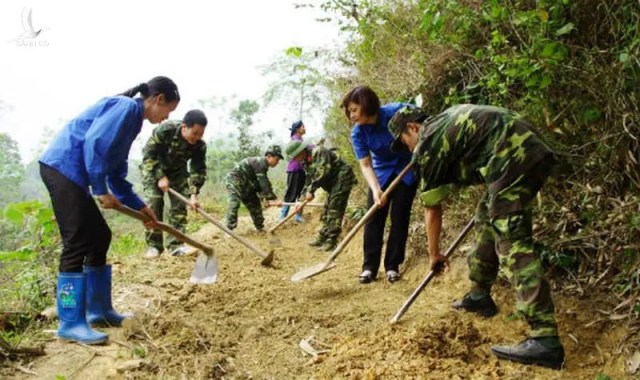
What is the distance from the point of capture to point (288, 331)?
10.9 feet

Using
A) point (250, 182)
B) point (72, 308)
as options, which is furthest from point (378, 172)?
point (250, 182)

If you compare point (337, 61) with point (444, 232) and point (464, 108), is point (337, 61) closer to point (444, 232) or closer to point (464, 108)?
point (444, 232)

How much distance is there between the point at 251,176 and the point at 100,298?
486 cm

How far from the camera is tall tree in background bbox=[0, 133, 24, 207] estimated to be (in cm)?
2003

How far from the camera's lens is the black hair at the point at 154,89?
310cm

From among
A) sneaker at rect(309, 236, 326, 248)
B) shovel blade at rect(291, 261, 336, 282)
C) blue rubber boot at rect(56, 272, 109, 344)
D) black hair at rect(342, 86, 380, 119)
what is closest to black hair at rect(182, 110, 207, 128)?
black hair at rect(342, 86, 380, 119)

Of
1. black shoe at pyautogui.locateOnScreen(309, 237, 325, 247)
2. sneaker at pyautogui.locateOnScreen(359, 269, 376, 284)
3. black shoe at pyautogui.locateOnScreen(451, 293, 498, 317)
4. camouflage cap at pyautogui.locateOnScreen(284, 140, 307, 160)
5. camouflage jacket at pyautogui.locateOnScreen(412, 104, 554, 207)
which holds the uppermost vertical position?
camouflage jacket at pyautogui.locateOnScreen(412, 104, 554, 207)

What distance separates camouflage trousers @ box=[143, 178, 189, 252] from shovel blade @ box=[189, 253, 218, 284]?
6.19 feet

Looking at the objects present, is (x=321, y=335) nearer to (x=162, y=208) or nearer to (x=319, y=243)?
(x=162, y=208)

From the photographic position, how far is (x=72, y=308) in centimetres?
284

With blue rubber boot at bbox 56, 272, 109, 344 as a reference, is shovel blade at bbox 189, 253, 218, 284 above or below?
below

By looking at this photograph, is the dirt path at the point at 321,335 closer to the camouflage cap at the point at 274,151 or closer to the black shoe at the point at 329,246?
the black shoe at the point at 329,246

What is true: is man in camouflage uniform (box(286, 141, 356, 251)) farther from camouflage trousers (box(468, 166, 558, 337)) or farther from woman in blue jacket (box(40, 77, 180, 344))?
camouflage trousers (box(468, 166, 558, 337))

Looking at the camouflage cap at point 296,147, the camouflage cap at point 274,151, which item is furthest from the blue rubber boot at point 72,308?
the camouflage cap at point 274,151
